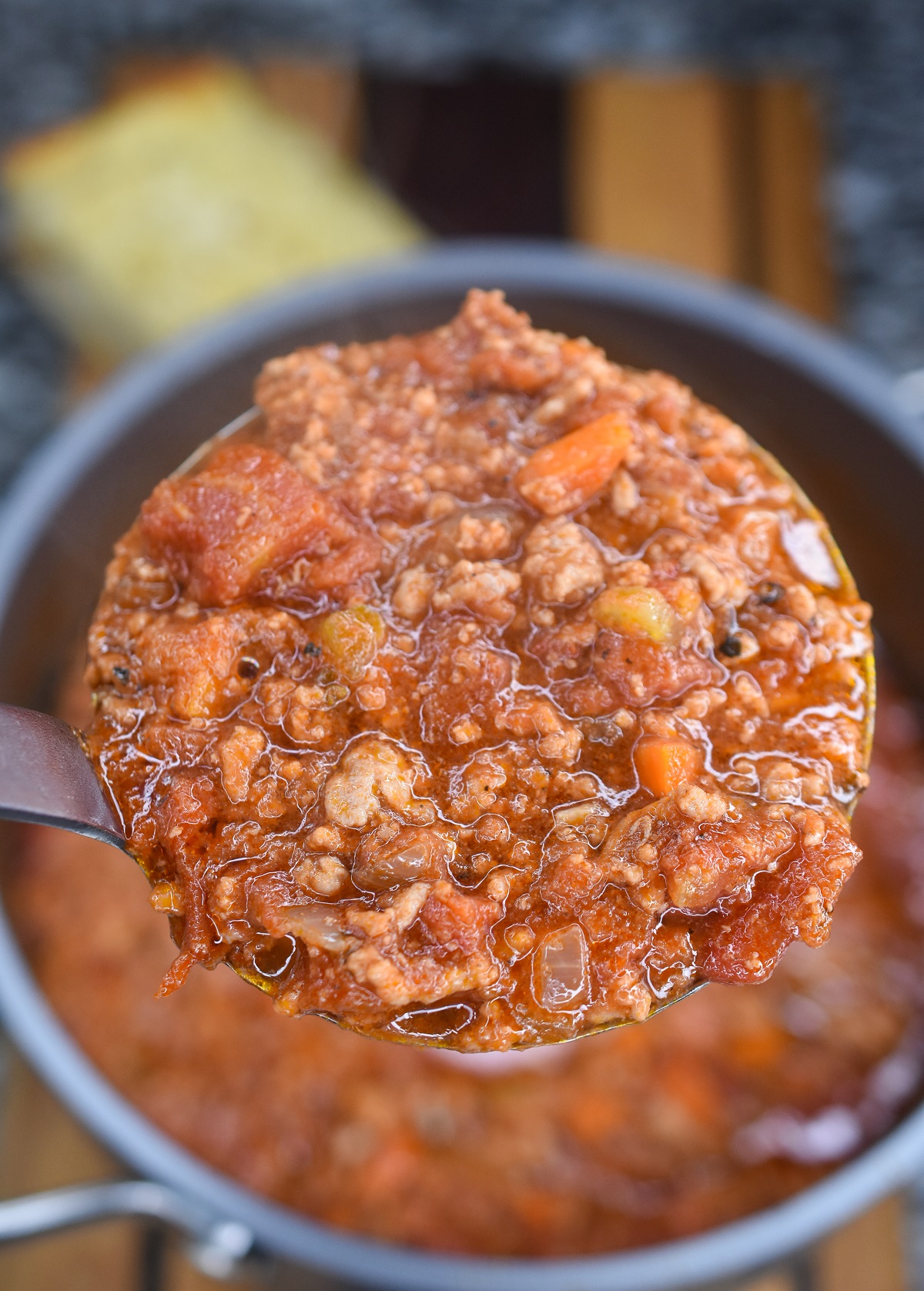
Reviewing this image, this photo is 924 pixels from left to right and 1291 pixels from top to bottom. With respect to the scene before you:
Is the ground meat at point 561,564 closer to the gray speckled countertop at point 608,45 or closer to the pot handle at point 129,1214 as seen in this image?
the pot handle at point 129,1214

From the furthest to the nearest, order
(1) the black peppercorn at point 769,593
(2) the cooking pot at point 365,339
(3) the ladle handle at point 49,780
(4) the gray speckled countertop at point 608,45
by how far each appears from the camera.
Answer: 1. (4) the gray speckled countertop at point 608,45
2. (2) the cooking pot at point 365,339
3. (1) the black peppercorn at point 769,593
4. (3) the ladle handle at point 49,780

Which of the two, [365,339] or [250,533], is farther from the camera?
[365,339]

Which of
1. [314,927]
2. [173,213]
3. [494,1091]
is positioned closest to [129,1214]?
[494,1091]

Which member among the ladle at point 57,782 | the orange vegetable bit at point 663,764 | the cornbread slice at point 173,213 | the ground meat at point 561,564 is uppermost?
the cornbread slice at point 173,213

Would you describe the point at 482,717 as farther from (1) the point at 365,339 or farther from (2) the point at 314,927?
(1) the point at 365,339

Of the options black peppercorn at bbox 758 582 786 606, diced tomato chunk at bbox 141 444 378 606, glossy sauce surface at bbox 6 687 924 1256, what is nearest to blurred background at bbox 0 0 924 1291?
glossy sauce surface at bbox 6 687 924 1256

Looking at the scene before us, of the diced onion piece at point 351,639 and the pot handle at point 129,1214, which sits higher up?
the diced onion piece at point 351,639

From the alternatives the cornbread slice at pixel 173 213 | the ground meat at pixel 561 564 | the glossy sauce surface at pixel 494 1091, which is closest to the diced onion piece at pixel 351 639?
the ground meat at pixel 561 564
